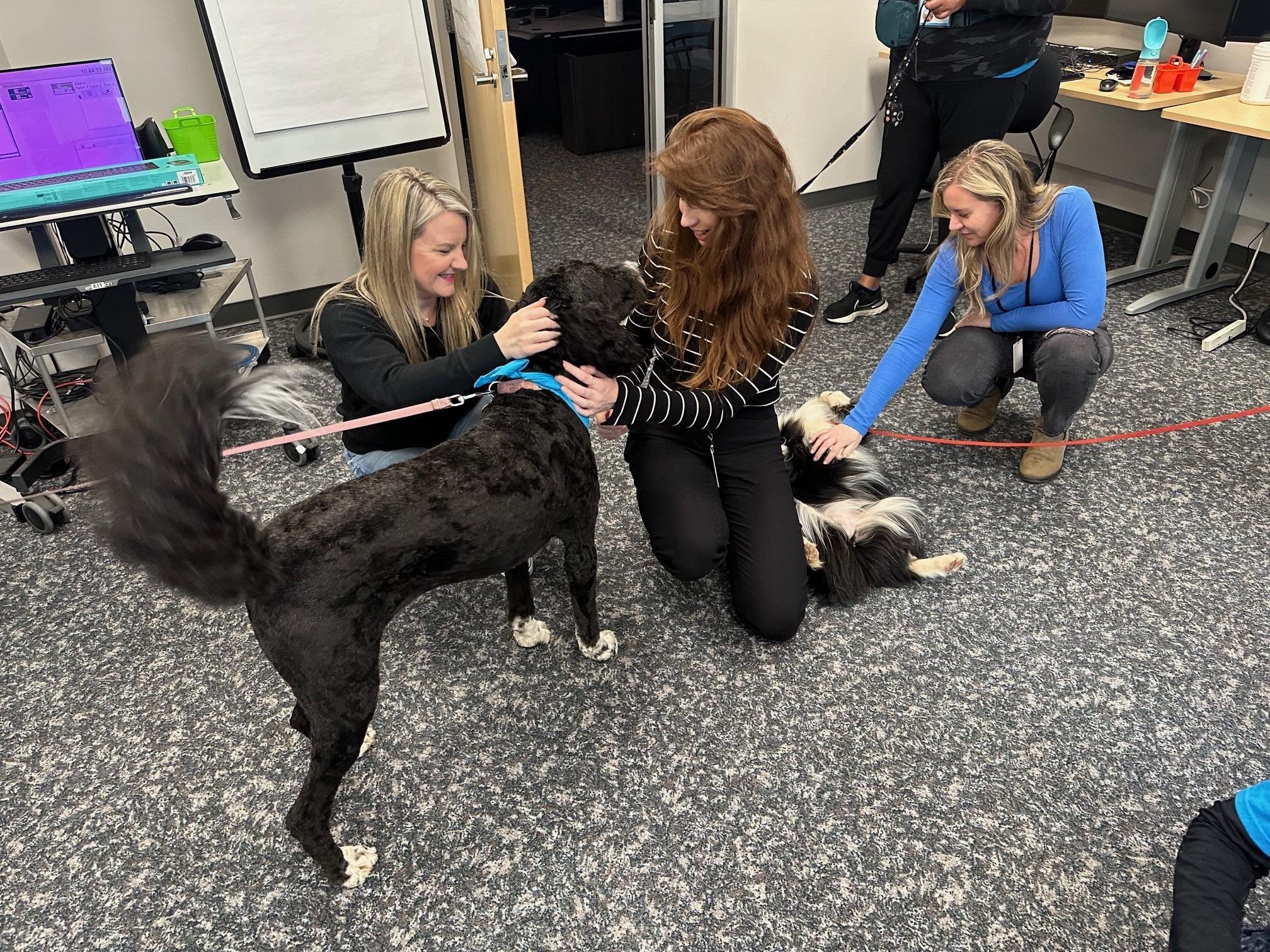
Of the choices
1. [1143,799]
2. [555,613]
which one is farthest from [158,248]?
[1143,799]

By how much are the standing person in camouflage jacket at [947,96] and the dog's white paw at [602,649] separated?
6.05 ft

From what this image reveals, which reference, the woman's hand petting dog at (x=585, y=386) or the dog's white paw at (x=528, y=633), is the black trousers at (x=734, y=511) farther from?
the woman's hand petting dog at (x=585, y=386)

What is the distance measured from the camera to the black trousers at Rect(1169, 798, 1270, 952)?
96cm

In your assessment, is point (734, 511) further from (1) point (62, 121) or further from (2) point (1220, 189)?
(2) point (1220, 189)

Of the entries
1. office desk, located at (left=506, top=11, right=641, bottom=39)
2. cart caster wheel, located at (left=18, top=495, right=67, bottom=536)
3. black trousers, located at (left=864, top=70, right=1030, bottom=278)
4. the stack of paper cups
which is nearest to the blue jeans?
cart caster wheel, located at (left=18, top=495, right=67, bottom=536)

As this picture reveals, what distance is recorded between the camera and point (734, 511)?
6.11 feet

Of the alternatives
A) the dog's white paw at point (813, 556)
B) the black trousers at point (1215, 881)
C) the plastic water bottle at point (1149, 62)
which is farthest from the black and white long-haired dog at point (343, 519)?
the plastic water bottle at point (1149, 62)

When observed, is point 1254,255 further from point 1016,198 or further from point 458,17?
point 458,17

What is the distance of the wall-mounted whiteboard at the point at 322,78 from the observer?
8.48ft

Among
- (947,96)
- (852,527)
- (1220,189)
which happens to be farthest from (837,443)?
(1220,189)

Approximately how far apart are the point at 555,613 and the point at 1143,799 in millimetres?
1225

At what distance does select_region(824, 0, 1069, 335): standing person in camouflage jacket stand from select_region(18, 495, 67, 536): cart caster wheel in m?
2.65

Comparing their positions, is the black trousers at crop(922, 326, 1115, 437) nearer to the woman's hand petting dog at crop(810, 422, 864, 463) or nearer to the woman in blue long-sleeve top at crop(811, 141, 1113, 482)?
the woman in blue long-sleeve top at crop(811, 141, 1113, 482)

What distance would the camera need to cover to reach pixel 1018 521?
2.15 meters
